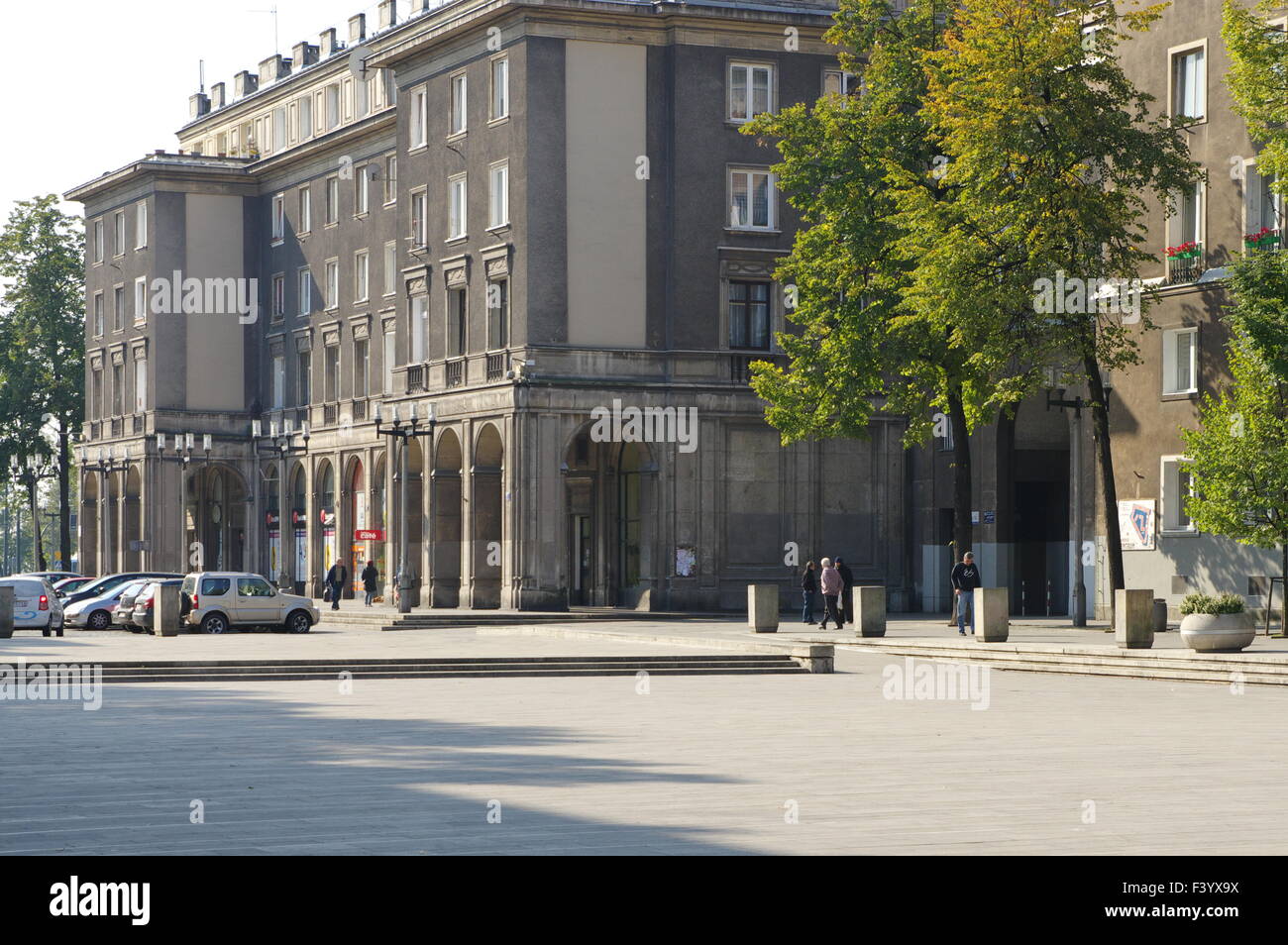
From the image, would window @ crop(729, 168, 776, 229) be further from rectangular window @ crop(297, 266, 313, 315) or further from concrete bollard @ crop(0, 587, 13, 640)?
rectangular window @ crop(297, 266, 313, 315)

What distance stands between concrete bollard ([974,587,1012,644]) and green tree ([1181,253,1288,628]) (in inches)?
172

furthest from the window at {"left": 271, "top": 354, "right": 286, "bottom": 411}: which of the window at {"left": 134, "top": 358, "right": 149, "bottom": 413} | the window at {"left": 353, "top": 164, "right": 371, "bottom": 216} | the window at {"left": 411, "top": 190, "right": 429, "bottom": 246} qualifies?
the window at {"left": 411, "top": 190, "right": 429, "bottom": 246}

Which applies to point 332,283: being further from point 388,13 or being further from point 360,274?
point 388,13

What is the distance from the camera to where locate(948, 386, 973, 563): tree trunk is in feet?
158

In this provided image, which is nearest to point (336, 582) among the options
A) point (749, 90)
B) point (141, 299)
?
point (749, 90)

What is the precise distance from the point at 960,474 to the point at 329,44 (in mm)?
49691

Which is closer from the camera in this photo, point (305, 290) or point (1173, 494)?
point (1173, 494)

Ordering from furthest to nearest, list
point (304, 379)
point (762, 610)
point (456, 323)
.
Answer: point (304, 379) → point (456, 323) → point (762, 610)

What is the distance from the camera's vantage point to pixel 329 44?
89375 mm

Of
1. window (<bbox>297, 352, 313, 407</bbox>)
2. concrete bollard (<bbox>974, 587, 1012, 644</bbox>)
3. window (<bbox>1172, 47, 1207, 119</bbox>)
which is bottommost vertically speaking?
concrete bollard (<bbox>974, 587, 1012, 644</bbox>)

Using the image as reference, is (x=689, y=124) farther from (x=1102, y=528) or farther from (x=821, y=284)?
(x=1102, y=528)

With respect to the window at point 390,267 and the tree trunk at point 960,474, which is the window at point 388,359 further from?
the tree trunk at point 960,474

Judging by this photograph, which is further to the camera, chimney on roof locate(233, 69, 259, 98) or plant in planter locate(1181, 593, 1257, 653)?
chimney on roof locate(233, 69, 259, 98)

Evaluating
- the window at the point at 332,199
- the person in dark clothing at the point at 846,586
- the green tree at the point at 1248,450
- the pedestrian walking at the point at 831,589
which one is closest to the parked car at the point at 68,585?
the window at the point at 332,199
